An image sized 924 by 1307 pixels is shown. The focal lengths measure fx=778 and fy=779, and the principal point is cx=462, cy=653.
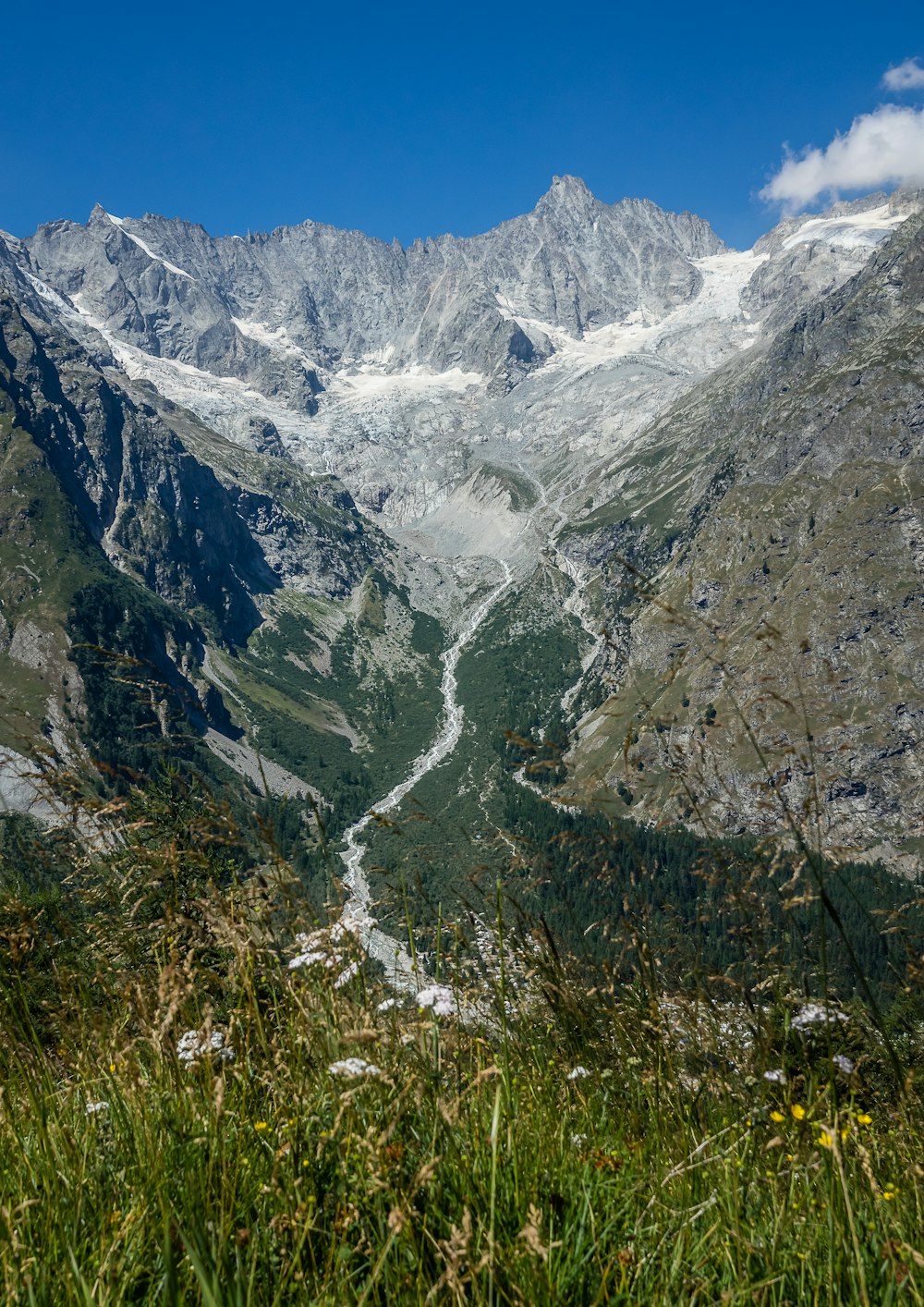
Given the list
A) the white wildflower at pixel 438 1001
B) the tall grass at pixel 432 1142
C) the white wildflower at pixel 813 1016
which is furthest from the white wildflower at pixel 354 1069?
the white wildflower at pixel 813 1016

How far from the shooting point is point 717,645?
12.6ft

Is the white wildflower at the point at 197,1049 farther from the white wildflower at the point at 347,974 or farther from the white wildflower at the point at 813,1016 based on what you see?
the white wildflower at the point at 813,1016

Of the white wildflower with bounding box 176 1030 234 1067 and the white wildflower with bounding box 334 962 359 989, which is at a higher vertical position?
the white wildflower with bounding box 334 962 359 989

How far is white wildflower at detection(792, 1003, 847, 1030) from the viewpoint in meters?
3.36

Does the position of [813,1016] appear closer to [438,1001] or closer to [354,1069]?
[438,1001]

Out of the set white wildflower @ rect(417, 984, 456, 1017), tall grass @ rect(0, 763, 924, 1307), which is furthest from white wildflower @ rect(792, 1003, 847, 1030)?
white wildflower @ rect(417, 984, 456, 1017)

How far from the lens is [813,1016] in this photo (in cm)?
341

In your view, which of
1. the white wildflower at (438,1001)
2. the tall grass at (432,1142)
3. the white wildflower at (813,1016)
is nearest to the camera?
the tall grass at (432,1142)

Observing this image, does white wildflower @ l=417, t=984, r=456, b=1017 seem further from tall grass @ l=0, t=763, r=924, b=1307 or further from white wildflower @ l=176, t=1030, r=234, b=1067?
white wildflower @ l=176, t=1030, r=234, b=1067

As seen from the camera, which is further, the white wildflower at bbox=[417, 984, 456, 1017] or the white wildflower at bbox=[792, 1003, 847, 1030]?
the white wildflower at bbox=[792, 1003, 847, 1030]

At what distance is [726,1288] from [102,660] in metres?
4.29

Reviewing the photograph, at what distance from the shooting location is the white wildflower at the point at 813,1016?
3.36 m

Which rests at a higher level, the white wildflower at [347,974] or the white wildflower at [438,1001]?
the white wildflower at [438,1001]

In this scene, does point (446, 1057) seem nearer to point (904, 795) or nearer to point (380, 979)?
point (380, 979)
